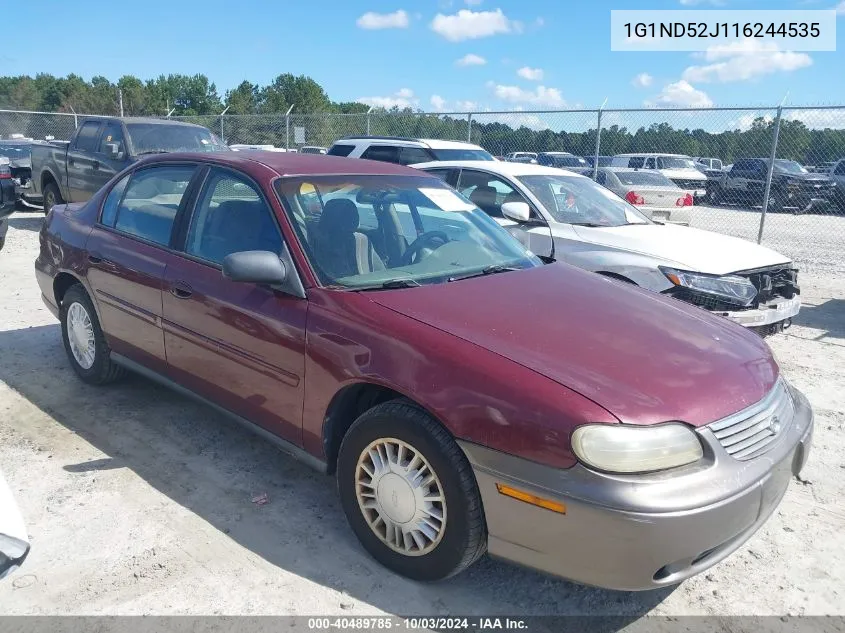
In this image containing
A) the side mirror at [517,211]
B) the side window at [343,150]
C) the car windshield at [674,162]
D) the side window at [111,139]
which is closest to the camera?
the side mirror at [517,211]

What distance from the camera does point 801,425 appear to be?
9.23 ft

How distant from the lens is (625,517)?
215 cm

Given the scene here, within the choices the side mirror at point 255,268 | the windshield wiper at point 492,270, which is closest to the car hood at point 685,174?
the windshield wiper at point 492,270

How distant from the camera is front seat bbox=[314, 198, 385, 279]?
10.3 ft

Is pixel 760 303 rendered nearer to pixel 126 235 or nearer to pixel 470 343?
pixel 470 343

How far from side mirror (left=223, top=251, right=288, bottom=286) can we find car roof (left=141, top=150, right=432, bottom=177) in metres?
0.64

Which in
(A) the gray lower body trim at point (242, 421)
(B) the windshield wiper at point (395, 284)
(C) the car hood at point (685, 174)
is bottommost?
(A) the gray lower body trim at point (242, 421)

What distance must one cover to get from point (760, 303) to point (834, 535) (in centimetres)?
260

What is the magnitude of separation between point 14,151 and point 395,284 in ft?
51.8

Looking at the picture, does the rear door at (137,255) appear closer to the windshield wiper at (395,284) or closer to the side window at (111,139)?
the windshield wiper at (395,284)

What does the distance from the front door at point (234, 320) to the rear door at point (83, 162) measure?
7.92 metres

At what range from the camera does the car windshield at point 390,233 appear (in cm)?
317

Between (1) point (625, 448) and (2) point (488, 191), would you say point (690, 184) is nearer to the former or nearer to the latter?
(2) point (488, 191)

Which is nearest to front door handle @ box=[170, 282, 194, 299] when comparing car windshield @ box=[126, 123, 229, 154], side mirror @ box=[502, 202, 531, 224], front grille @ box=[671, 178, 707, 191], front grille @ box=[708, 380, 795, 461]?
front grille @ box=[708, 380, 795, 461]
